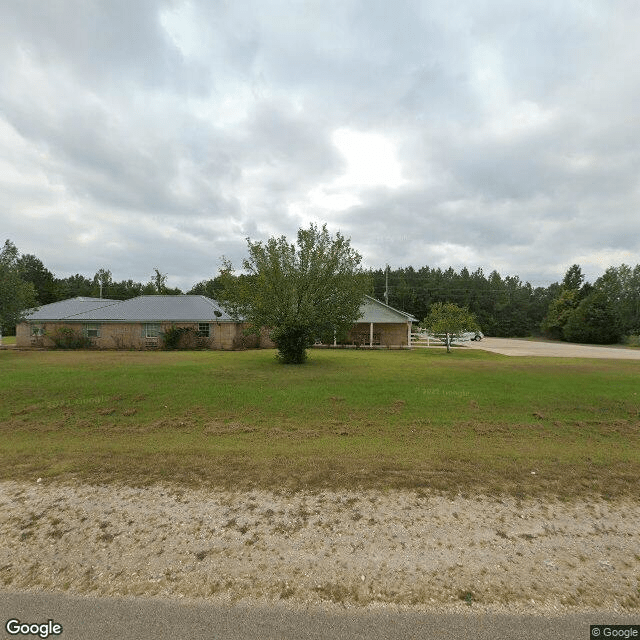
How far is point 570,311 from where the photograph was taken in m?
60.2

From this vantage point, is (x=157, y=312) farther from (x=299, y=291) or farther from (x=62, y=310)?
(x=299, y=291)

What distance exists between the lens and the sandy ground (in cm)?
296

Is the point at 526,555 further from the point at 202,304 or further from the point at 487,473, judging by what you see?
the point at 202,304

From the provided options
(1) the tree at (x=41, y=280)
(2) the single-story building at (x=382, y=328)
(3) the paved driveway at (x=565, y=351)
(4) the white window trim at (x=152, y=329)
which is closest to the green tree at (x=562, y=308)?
(3) the paved driveway at (x=565, y=351)

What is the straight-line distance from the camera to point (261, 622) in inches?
103

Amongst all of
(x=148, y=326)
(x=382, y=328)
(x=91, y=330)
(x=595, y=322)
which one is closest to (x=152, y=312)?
(x=148, y=326)

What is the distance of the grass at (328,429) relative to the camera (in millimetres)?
5348

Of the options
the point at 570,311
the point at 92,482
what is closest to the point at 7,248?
the point at 92,482

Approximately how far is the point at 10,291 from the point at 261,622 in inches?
1168

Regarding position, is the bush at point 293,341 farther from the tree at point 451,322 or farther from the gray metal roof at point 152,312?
the tree at point 451,322

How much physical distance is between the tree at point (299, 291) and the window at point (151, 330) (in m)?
14.2

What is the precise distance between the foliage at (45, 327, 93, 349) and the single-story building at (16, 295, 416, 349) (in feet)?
0.27

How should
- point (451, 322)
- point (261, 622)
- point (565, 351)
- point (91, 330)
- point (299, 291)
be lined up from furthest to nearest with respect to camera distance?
point (565, 351)
point (91, 330)
point (451, 322)
point (299, 291)
point (261, 622)

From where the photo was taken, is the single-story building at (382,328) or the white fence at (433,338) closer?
the white fence at (433,338)
